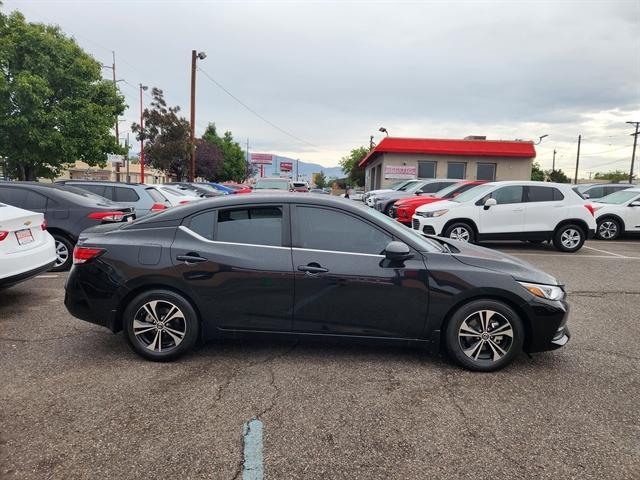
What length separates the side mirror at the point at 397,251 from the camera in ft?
12.3

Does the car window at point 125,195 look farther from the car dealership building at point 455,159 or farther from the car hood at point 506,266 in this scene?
the car dealership building at point 455,159

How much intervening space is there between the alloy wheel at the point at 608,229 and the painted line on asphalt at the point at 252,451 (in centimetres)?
1341

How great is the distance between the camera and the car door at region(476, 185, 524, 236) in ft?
34.4

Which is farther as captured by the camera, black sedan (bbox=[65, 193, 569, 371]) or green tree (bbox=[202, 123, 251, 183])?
green tree (bbox=[202, 123, 251, 183])

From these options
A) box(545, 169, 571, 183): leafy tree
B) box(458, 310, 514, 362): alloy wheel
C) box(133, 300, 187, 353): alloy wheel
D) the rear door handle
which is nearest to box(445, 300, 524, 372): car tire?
box(458, 310, 514, 362): alloy wheel

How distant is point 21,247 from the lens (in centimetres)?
537

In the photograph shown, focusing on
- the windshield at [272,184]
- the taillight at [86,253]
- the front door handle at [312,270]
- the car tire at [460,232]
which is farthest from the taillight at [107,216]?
the windshield at [272,184]

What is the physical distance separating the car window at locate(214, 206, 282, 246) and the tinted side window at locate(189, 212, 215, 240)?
0.23 feet

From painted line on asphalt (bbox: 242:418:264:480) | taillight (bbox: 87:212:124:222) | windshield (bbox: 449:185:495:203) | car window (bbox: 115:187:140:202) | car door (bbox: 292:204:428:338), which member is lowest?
painted line on asphalt (bbox: 242:418:264:480)

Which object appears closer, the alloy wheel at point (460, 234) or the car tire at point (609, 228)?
the alloy wheel at point (460, 234)

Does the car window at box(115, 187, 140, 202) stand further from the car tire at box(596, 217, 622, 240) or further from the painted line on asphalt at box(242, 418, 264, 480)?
the car tire at box(596, 217, 622, 240)

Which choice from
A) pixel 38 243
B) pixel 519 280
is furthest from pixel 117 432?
pixel 38 243

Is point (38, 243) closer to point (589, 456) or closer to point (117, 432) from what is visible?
Answer: point (117, 432)

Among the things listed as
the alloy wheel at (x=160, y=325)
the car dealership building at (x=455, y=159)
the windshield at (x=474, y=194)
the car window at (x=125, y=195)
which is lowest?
the alloy wheel at (x=160, y=325)
